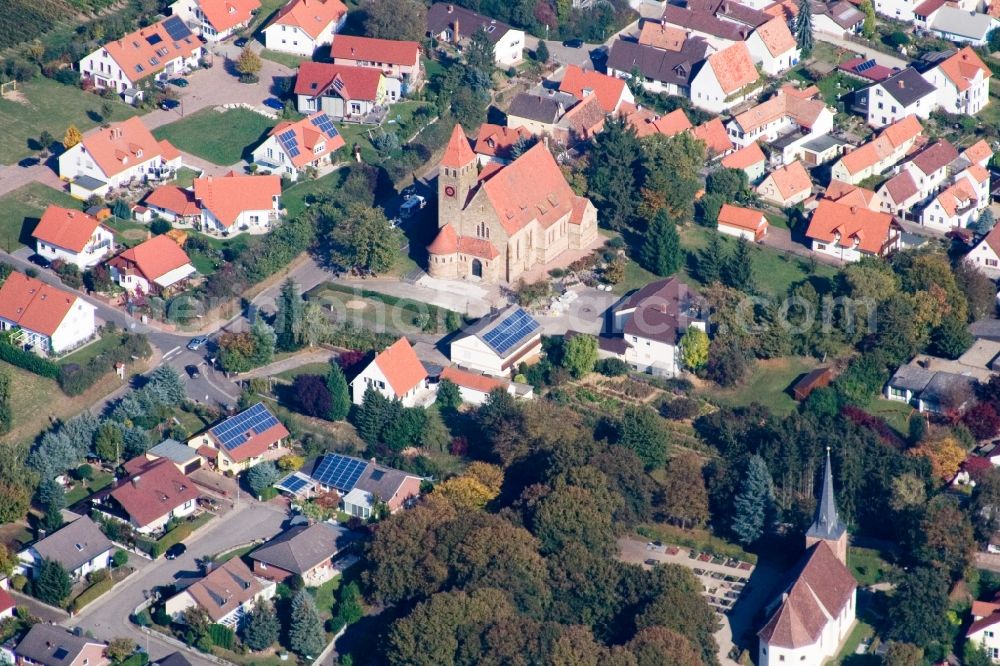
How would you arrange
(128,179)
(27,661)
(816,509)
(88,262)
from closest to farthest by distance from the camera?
1. (27,661)
2. (816,509)
3. (88,262)
4. (128,179)

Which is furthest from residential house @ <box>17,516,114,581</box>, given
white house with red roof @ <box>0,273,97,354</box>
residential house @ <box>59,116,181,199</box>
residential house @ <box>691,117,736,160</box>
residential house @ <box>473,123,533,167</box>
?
residential house @ <box>691,117,736,160</box>

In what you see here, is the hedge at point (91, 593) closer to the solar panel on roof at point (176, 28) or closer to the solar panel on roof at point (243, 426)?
the solar panel on roof at point (243, 426)

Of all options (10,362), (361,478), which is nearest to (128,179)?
(10,362)

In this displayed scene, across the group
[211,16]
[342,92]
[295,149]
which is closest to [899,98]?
[342,92]

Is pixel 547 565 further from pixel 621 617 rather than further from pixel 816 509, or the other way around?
pixel 816 509

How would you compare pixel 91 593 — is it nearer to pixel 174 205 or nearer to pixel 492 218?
pixel 174 205

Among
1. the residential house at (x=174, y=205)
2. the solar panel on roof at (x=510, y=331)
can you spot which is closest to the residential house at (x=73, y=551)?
the solar panel on roof at (x=510, y=331)
